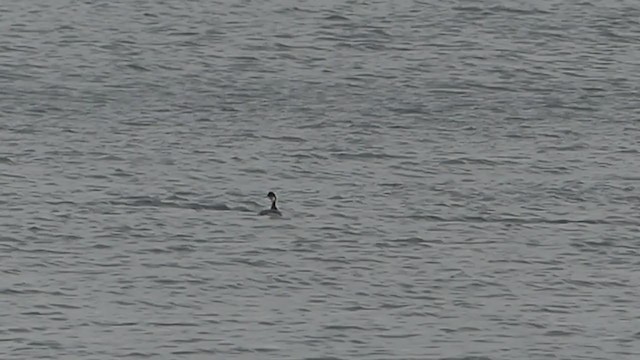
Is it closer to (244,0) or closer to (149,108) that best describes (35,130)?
(149,108)

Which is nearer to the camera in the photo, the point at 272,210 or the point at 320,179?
the point at 272,210

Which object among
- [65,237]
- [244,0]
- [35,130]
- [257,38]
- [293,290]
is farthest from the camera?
[244,0]

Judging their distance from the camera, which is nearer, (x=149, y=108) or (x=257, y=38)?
(x=149, y=108)

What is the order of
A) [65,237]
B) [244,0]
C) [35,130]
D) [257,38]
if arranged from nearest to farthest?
[65,237]
[35,130]
[257,38]
[244,0]

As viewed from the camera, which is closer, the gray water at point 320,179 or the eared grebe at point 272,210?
the gray water at point 320,179

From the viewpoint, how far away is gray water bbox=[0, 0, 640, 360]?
1142 inches

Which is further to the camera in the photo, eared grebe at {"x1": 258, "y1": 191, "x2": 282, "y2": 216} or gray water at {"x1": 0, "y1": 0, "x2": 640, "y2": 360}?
eared grebe at {"x1": 258, "y1": 191, "x2": 282, "y2": 216}

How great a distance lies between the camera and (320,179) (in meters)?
37.6

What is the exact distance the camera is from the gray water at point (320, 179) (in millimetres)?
29016

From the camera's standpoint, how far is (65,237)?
33.2 metres

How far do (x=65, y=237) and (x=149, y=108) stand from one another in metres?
10.1

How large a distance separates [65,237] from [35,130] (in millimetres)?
7754

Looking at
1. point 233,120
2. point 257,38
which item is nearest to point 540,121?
point 233,120

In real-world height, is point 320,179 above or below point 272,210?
below
